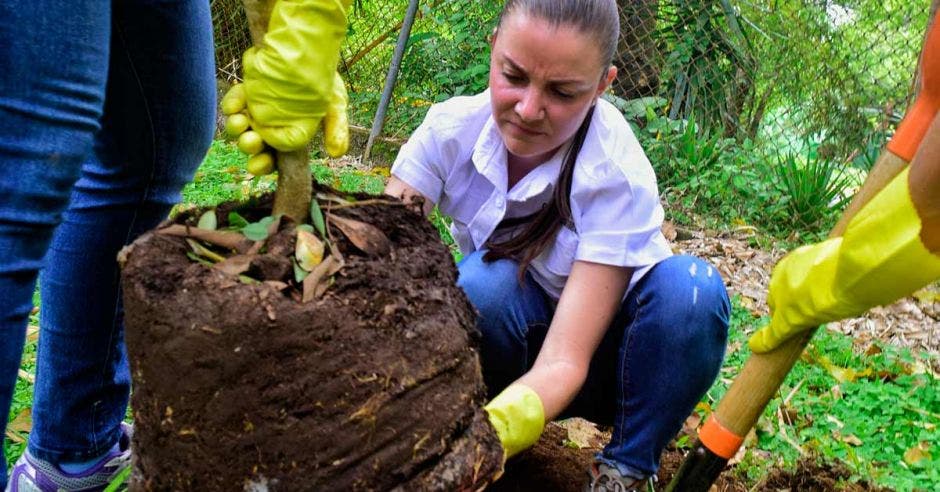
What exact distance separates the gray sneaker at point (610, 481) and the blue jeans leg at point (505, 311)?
0.28 m

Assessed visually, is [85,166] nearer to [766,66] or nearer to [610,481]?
[610,481]

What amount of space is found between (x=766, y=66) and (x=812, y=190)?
81cm

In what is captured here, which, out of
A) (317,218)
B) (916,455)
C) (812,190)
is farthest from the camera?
(812,190)

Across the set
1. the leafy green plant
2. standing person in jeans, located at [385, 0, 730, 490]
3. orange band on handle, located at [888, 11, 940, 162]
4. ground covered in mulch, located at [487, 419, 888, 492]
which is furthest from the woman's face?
the leafy green plant

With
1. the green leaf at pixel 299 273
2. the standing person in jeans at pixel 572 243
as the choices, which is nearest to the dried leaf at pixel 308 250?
the green leaf at pixel 299 273

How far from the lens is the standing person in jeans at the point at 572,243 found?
5.24 ft

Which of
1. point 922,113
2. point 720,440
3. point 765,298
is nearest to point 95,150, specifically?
point 720,440

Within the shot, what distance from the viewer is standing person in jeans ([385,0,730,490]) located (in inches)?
62.9

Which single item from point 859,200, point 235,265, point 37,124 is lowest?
point 235,265

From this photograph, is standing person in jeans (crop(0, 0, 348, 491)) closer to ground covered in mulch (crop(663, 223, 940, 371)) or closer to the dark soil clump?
the dark soil clump

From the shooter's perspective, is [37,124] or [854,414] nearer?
[37,124]

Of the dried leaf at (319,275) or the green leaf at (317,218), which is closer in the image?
the dried leaf at (319,275)

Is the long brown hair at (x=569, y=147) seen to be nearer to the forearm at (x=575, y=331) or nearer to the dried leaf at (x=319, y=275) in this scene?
the forearm at (x=575, y=331)

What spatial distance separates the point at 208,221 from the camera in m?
1.23
